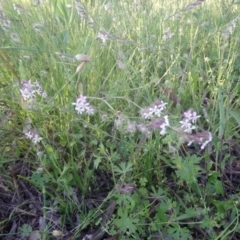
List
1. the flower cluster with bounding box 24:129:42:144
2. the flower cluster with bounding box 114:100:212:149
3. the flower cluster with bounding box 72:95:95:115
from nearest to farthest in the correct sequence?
the flower cluster with bounding box 114:100:212:149 → the flower cluster with bounding box 72:95:95:115 → the flower cluster with bounding box 24:129:42:144

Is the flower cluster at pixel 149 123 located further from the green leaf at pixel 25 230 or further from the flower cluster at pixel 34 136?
the green leaf at pixel 25 230

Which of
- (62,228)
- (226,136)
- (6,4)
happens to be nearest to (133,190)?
(62,228)

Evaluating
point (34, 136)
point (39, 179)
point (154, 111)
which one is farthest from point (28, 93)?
point (154, 111)

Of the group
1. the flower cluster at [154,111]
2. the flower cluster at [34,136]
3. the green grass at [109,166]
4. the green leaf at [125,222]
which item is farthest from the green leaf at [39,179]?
the flower cluster at [154,111]

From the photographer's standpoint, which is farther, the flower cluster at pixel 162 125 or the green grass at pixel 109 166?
the green grass at pixel 109 166

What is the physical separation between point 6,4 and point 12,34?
0.98 metres

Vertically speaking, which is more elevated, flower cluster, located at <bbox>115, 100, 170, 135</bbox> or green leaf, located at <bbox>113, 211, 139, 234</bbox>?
flower cluster, located at <bbox>115, 100, 170, 135</bbox>

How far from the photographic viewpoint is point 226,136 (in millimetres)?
1399

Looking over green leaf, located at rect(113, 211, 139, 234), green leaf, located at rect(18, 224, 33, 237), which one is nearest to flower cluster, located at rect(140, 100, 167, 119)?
green leaf, located at rect(113, 211, 139, 234)

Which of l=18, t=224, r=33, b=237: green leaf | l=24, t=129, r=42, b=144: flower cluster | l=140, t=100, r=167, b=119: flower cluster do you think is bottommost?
l=18, t=224, r=33, b=237: green leaf

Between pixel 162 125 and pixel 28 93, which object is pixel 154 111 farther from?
pixel 28 93

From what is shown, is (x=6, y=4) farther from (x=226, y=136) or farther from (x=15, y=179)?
(x=226, y=136)

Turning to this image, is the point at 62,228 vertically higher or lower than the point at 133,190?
lower

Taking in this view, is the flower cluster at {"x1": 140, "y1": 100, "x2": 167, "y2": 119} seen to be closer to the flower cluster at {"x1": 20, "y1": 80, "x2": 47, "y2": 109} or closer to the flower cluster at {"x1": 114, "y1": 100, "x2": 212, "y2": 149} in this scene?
the flower cluster at {"x1": 114, "y1": 100, "x2": 212, "y2": 149}
